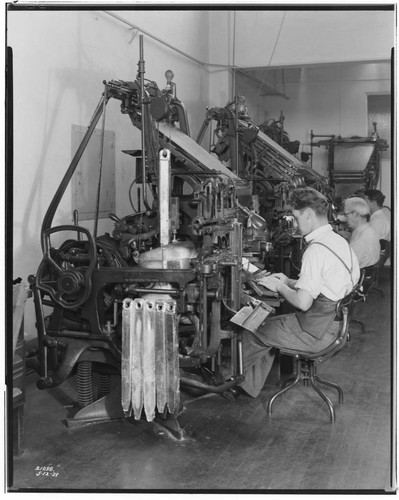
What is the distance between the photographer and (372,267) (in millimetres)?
5758

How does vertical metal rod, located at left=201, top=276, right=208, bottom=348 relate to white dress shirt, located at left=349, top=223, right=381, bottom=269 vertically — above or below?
below

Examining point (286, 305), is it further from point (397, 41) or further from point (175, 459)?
point (397, 41)

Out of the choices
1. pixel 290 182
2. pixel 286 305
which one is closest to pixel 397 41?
pixel 286 305

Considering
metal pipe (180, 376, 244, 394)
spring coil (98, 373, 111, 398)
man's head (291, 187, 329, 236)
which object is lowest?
spring coil (98, 373, 111, 398)

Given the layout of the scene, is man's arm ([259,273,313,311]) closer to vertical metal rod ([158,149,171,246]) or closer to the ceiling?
vertical metal rod ([158,149,171,246])

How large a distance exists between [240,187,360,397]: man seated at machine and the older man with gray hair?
5.65ft

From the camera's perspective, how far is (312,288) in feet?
12.4

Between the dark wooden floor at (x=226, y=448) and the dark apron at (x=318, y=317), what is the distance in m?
0.51

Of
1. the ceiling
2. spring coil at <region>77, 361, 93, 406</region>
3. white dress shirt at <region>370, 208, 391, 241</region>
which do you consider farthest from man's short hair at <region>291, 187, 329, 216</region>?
the ceiling

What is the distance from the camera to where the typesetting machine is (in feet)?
11.0

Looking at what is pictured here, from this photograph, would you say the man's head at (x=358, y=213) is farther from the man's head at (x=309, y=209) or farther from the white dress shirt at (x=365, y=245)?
A: the man's head at (x=309, y=209)

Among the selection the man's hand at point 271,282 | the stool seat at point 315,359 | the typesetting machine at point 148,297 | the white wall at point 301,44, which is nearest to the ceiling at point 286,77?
the white wall at point 301,44

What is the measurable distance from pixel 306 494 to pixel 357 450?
0.65 meters

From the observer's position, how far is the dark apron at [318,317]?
3.86 metres
